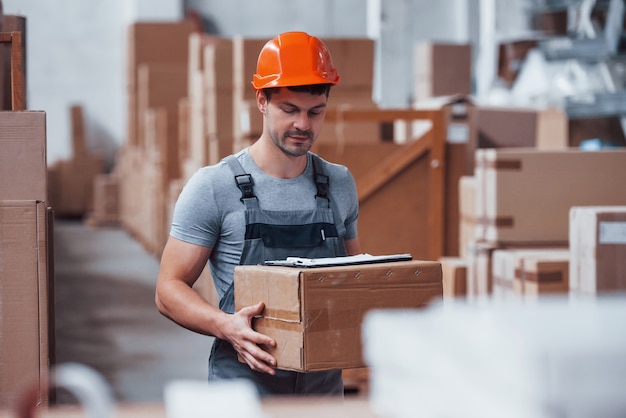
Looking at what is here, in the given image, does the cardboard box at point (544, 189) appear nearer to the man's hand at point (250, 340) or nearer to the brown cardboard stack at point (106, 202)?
the man's hand at point (250, 340)

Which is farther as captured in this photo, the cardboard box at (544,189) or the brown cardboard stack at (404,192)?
the brown cardboard stack at (404,192)

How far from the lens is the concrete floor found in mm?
6234

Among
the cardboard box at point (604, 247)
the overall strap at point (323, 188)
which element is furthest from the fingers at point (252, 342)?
the cardboard box at point (604, 247)

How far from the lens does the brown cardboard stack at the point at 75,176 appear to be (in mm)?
16188

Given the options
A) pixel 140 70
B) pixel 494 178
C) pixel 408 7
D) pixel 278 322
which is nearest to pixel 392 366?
pixel 278 322

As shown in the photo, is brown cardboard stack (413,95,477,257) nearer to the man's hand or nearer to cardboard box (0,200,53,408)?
the man's hand

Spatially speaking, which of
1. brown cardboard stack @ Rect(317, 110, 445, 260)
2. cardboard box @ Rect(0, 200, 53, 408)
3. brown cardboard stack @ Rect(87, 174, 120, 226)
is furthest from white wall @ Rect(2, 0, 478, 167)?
cardboard box @ Rect(0, 200, 53, 408)

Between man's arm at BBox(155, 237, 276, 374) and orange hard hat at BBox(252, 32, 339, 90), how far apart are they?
48 centimetres

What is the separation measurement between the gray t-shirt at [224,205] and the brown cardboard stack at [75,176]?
14020mm

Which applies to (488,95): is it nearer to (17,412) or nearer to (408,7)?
(408,7)

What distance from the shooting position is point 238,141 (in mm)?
6523

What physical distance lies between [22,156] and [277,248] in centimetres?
70

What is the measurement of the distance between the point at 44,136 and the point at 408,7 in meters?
12.7

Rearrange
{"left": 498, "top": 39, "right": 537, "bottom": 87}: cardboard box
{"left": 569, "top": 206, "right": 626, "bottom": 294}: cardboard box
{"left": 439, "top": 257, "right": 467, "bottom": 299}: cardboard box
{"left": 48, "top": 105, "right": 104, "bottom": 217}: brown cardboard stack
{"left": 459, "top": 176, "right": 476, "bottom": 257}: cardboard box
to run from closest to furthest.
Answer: {"left": 569, "top": 206, "right": 626, "bottom": 294}: cardboard box → {"left": 439, "top": 257, "right": 467, "bottom": 299}: cardboard box → {"left": 459, "top": 176, "right": 476, "bottom": 257}: cardboard box → {"left": 498, "top": 39, "right": 537, "bottom": 87}: cardboard box → {"left": 48, "top": 105, "right": 104, "bottom": 217}: brown cardboard stack
